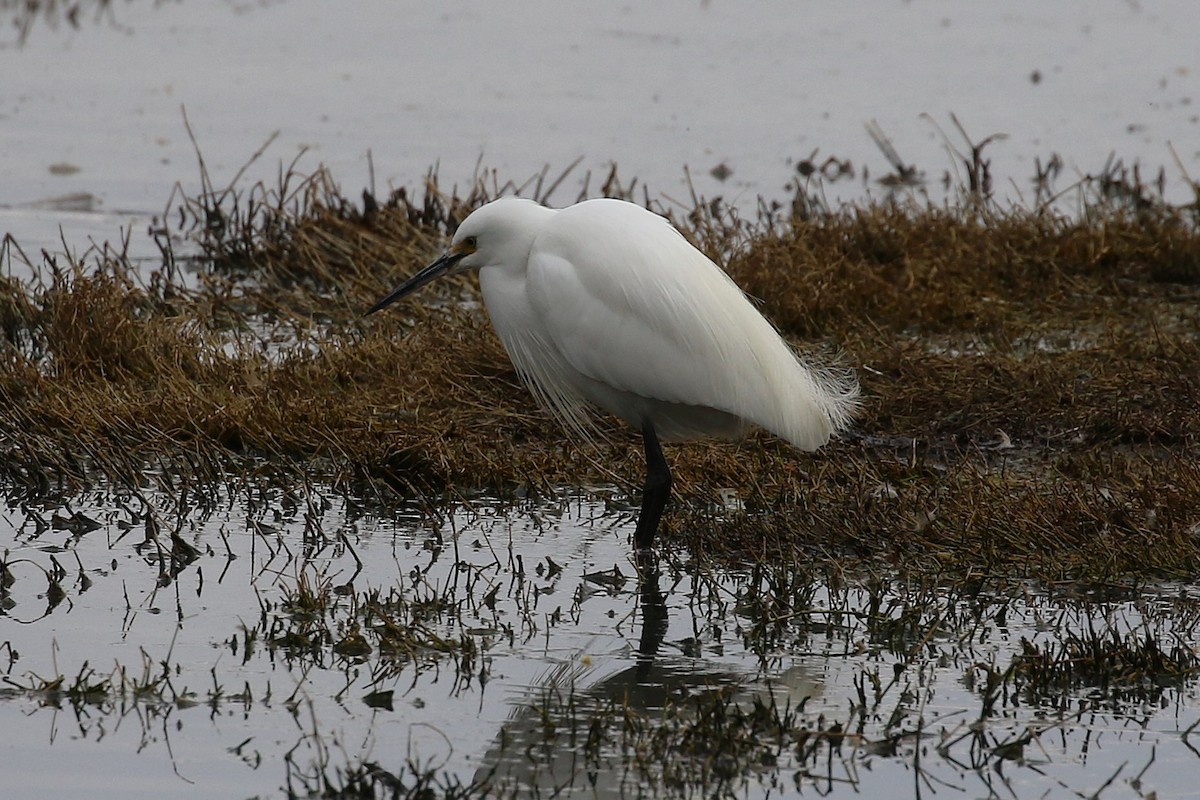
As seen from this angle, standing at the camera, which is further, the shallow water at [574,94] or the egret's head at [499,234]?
the shallow water at [574,94]

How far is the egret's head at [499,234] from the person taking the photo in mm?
5215

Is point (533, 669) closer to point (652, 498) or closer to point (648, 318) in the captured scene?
point (652, 498)

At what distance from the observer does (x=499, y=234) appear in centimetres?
525

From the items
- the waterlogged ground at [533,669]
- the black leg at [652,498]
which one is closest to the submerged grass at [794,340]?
the black leg at [652,498]

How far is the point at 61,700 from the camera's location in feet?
12.3

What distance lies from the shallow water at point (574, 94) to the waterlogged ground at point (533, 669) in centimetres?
458

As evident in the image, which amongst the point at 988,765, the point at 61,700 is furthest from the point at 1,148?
the point at 988,765

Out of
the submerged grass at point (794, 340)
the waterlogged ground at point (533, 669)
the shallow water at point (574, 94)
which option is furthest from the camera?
the shallow water at point (574, 94)

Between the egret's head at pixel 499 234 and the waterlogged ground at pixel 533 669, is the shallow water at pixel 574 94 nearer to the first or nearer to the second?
the egret's head at pixel 499 234

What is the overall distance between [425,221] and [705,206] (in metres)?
1.44

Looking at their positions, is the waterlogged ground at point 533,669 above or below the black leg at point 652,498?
below

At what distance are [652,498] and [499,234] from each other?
35.2 inches

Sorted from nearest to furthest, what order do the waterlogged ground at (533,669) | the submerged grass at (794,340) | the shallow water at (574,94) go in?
the waterlogged ground at (533,669)
the submerged grass at (794,340)
the shallow water at (574,94)

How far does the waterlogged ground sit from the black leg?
0.10 meters
